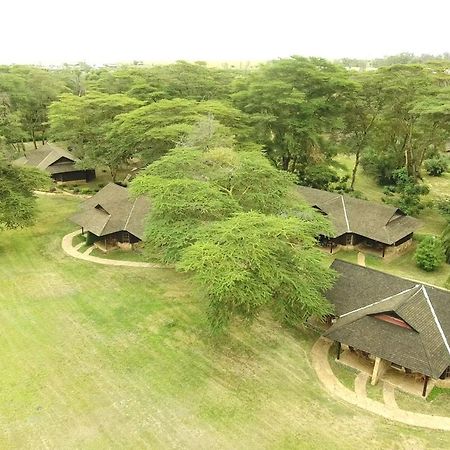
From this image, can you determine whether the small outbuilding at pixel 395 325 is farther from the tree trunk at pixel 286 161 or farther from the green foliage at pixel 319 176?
the tree trunk at pixel 286 161

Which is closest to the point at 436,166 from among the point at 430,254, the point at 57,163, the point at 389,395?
the point at 430,254

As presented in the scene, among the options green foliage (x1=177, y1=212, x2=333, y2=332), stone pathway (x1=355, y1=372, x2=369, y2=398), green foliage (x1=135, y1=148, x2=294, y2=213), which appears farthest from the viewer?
green foliage (x1=135, y1=148, x2=294, y2=213)

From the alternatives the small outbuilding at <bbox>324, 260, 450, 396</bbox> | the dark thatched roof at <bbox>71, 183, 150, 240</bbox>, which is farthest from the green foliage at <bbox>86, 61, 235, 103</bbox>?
the small outbuilding at <bbox>324, 260, 450, 396</bbox>

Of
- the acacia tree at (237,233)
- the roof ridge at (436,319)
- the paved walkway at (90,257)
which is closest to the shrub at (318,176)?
the acacia tree at (237,233)

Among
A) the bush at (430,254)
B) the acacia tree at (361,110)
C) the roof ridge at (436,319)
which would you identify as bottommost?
the bush at (430,254)

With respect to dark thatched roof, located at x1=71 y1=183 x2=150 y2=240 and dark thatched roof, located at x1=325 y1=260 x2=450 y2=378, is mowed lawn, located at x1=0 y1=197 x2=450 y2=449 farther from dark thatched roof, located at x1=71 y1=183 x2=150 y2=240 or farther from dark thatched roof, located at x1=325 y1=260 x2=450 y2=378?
dark thatched roof, located at x1=71 y1=183 x2=150 y2=240

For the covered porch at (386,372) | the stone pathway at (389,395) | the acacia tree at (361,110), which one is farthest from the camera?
the acacia tree at (361,110)

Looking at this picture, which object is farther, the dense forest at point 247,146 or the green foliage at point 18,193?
the green foliage at point 18,193

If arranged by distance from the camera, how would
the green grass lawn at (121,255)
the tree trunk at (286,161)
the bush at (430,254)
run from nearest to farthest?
the bush at (430,254), the green grass lawn at (121,255), the tree trunk at (286,161)
